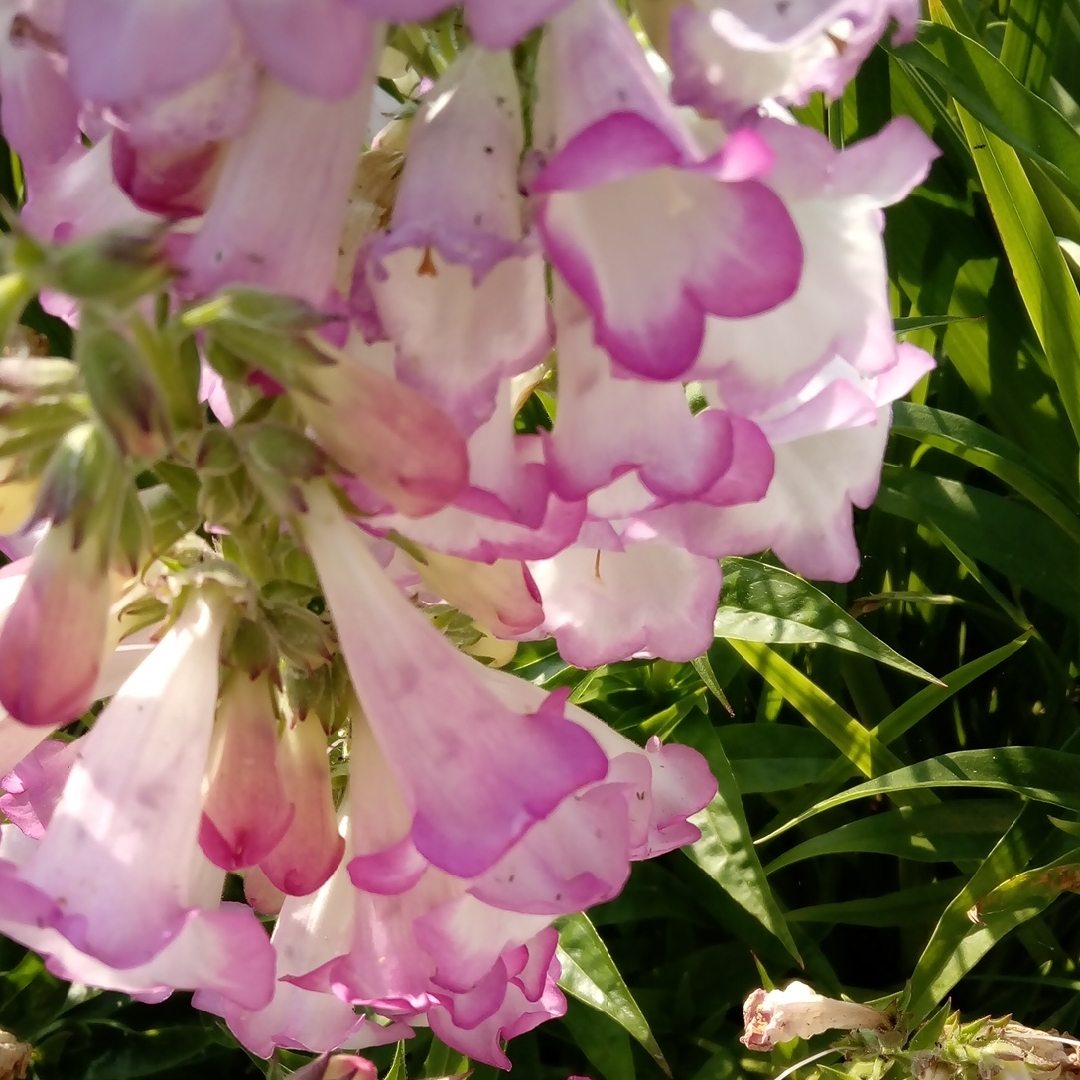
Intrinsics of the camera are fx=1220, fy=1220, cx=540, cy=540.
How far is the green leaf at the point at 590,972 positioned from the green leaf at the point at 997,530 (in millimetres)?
363

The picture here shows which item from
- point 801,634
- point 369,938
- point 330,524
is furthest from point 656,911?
point 330,524

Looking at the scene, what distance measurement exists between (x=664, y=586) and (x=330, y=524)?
152 millimetres

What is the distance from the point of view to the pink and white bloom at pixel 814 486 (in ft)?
1.27

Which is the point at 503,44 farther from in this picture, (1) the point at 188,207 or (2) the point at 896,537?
(2) the point at 896,537

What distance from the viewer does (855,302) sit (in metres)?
0.36

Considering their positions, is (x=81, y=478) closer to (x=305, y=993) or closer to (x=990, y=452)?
(x=305, y=993)

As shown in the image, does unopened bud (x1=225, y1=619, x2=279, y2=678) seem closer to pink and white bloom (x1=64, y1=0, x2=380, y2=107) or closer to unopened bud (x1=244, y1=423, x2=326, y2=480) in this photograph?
unopened bud (x1=244, y1=423, x2=326, y2=480)

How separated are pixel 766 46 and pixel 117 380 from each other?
0.18 meters

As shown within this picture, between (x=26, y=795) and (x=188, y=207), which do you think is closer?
(x=188, y=207)

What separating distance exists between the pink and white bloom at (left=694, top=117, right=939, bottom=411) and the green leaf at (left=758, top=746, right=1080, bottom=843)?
43 cm

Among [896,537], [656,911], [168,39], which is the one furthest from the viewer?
[896,537]

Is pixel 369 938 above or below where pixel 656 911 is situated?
above

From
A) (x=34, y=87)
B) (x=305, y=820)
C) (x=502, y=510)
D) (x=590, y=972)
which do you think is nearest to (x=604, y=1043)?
(x=590, y=972)

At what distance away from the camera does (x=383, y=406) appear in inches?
13.5
